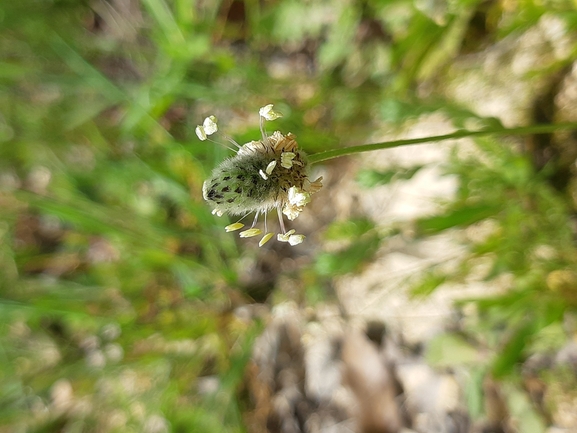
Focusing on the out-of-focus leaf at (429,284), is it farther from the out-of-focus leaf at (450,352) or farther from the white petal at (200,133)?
the white petal at (200,133)

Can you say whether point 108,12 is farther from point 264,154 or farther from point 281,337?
point 264,154

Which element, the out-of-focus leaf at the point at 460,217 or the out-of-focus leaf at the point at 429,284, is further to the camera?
the out-of-focus leaf at the point at 429,284

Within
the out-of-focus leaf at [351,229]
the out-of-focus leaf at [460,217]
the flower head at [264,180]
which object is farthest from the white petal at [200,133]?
the out-of-focus leaf at [351,229]

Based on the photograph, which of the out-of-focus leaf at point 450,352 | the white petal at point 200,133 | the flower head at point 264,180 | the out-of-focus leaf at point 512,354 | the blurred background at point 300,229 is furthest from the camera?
the out-of-focus leaf at point 450,352

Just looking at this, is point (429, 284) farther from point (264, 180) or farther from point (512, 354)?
point (264, 180)

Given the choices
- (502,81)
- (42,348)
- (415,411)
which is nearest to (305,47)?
(502,81)

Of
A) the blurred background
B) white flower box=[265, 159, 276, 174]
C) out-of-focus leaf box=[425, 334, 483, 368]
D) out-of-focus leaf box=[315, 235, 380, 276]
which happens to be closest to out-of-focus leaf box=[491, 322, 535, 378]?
the blurred background
